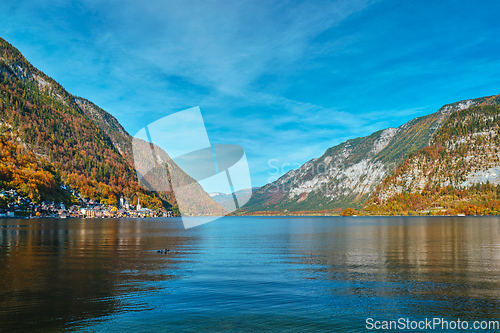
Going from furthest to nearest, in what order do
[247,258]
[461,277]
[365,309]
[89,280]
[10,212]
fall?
[10,212] → [247,258] → [461,277] → [89,280] → [365,309]

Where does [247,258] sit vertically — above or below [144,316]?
below

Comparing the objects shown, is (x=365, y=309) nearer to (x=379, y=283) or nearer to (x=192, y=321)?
(x=379, y=283)

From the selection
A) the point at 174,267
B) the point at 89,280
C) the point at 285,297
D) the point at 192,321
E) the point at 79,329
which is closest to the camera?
the point at 79,329

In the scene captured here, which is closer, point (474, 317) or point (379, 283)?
point (474, 317)

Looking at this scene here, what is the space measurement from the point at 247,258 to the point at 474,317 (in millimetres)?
25694

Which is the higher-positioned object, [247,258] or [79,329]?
[79,329]

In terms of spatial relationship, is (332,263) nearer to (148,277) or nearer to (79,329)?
(148,277)

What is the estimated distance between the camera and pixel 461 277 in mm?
26781

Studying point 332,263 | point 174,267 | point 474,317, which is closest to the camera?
point 474,317

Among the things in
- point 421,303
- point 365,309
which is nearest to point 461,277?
point 421,303

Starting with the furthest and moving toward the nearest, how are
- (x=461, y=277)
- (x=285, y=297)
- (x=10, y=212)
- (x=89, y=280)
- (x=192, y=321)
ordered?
(x=10, y=212) → (x=461, y=277) → (x=89, y=280) → (x=285, y=297) → (x=192, y=321)

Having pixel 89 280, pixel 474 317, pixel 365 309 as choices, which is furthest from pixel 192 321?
pixel 474 317

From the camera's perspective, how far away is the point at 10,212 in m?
182

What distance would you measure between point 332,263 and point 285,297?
16206 mm
